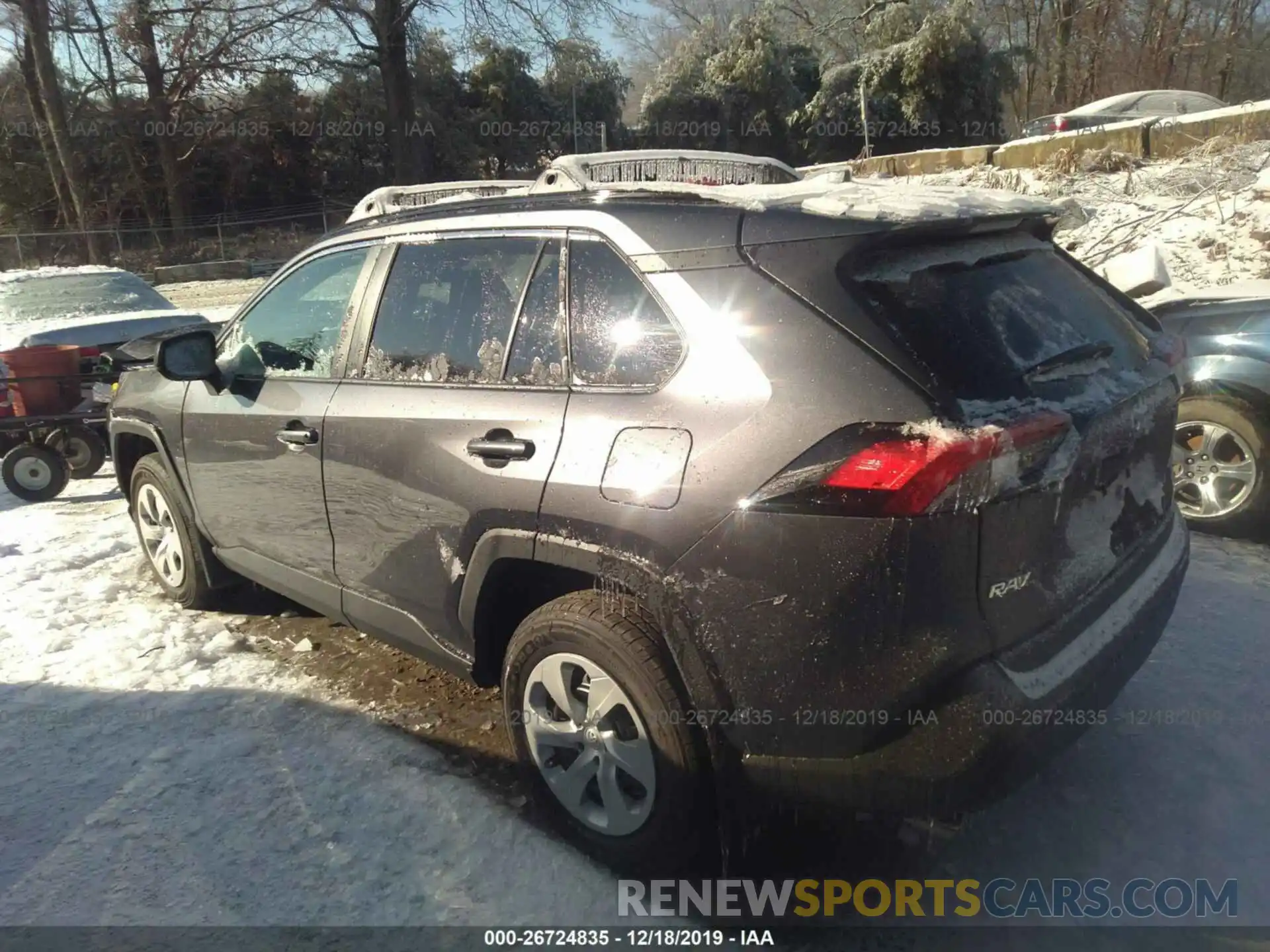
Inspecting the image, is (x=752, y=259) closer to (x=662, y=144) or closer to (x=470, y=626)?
(x=470, y=626)

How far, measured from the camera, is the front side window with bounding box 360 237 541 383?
9.85ft

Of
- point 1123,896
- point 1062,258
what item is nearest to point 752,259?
point 1062,258

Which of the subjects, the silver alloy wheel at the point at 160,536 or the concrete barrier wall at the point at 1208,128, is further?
the concrete barrier wall at the point at 1208,128

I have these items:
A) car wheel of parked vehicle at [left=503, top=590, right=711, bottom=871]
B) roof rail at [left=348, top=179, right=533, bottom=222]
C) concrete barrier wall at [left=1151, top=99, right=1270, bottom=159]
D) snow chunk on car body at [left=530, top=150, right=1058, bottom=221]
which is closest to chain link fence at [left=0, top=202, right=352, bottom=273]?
concrete barrier wall at [left=1151, top=99, right=1270, bottom=159]

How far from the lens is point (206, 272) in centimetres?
2328

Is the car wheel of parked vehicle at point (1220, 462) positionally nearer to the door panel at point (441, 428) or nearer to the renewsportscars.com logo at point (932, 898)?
the renewsportscars.com logo at point (932, 898)

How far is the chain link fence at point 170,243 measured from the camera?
2577cm

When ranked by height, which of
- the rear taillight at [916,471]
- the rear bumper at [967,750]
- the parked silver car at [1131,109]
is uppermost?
the parked silver car at [1131,109]

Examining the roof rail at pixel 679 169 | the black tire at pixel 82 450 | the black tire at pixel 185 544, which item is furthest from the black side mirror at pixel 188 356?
the black tire at pixel 82 450

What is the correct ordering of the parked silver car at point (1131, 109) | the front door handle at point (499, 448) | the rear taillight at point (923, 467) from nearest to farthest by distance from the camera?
the rear taillight at point (923, 467), the front door handle at point (499, 448), the parked silver car at point (1131, 109)

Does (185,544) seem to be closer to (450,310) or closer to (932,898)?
(450,310)

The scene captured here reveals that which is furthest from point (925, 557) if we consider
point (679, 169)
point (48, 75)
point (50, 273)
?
point (48, 75)

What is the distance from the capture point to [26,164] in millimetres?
27797

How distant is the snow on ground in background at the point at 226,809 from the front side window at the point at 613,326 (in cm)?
146
